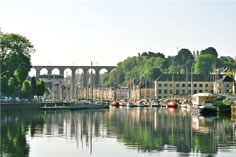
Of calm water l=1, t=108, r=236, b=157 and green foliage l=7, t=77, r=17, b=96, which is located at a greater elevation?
green foliage l=7, t=77, r=17, b=96

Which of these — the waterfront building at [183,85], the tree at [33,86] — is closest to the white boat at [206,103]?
the tree at [33,86]

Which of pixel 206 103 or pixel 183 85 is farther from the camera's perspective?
pixel 183 85

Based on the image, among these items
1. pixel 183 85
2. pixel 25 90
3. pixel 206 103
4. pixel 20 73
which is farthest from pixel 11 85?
pixel 183 85

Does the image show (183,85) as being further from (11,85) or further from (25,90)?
(11,85)

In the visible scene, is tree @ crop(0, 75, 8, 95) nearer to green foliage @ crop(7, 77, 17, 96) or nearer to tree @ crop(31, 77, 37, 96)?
green foliage @ crop(7, 77, 17, 96)

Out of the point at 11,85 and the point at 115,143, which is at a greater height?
the point at 11,85

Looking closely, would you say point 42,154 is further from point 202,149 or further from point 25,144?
point 202,149

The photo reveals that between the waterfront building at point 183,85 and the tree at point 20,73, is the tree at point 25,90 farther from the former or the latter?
the waterfront building at point 183,85

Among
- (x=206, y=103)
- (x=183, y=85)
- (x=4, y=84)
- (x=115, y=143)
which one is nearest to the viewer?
(x=115, y=143)

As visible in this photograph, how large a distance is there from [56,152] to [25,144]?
16.0 feet

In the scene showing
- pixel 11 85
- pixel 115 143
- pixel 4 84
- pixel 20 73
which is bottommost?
pixel 115 143

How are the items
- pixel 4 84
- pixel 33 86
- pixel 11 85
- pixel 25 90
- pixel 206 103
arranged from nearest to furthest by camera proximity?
pixel 206 103
pixel 4 84
pixel 11 85
pixel 25 90
pixel 33 86

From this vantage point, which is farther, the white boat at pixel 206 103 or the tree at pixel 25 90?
the tree at pixel 25 90

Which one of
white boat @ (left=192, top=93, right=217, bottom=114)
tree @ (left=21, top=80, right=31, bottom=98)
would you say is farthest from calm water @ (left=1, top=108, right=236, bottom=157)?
tree @ (left=21, top=80, right=31, bottom=98)
